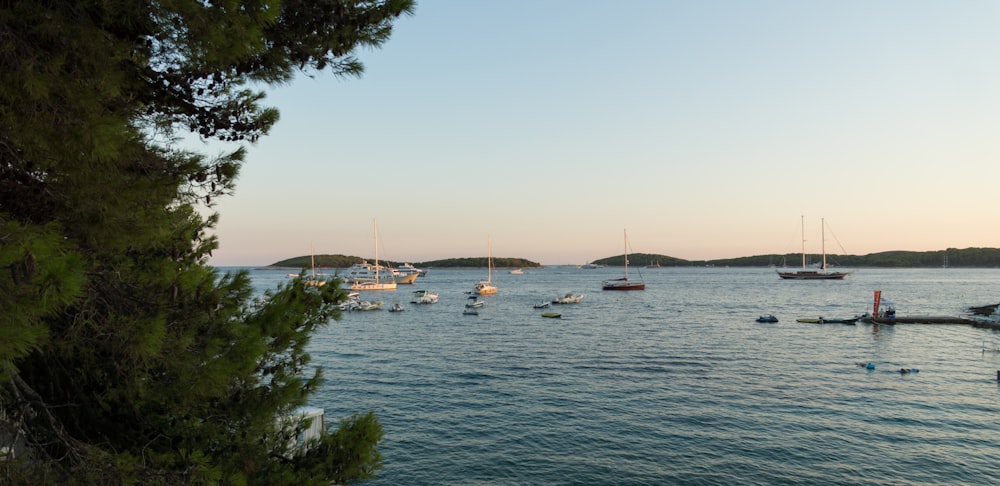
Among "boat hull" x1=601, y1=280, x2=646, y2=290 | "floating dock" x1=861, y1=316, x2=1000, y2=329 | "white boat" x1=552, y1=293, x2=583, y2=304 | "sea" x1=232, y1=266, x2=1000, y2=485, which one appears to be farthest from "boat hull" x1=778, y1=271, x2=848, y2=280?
"sea" x1=232, y1=266, x2=1000, y2=485

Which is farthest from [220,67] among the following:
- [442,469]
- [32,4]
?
[442,469]

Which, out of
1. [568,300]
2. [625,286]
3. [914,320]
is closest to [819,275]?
[625,286]

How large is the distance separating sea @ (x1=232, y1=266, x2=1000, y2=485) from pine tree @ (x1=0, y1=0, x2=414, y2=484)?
3371 mm

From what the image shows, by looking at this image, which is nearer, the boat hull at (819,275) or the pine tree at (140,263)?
the pine tree at (140,263)

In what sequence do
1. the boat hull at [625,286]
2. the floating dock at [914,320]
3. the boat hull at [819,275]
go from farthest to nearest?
the boat hull at [819,275]
the boat hull at [625,286]
the floating dock at [914,320]

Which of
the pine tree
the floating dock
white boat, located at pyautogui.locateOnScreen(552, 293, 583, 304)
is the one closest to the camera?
the pine tree

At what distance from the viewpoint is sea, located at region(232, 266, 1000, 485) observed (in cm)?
1692

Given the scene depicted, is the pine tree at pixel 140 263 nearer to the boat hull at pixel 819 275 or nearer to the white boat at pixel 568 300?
the white boat at pixel 568 300

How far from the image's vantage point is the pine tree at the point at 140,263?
351 cm

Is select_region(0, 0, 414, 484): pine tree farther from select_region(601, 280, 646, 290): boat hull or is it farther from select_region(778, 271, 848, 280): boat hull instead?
select_region(778, 271, 848, 280): boat hull

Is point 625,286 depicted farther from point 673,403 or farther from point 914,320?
point 673,403

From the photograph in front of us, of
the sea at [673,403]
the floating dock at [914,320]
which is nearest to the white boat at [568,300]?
the sea at [673,403]

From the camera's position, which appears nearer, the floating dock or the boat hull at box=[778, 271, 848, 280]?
the floating dock

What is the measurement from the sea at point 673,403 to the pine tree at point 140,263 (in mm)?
3371
